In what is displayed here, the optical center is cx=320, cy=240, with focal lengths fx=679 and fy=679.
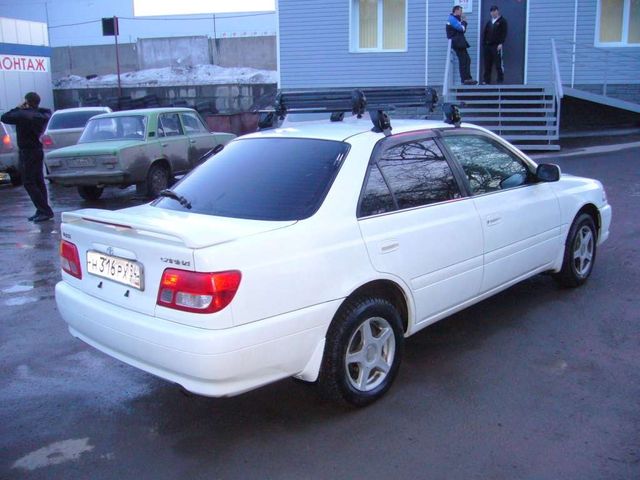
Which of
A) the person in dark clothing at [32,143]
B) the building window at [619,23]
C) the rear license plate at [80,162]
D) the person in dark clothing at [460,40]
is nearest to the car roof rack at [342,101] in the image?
the person in dark clothing at [32,143]

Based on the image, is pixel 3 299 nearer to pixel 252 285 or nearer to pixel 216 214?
pixel 216 214

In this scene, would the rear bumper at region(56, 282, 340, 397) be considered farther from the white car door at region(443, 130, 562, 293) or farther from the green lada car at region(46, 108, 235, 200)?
the green lada car at region(46, 108, 235, 200)

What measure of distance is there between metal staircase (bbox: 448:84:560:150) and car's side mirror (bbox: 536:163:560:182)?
9705mm

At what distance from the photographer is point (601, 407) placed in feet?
12.7

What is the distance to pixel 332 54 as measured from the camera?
18000 millimetres

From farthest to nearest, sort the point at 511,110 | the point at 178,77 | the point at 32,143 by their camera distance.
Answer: the point at 178,77, the point at 511,110, the point at 32,143

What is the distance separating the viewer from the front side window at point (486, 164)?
190 inches

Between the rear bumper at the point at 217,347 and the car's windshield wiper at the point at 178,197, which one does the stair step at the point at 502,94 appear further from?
the rear bumper at the point at 217,347

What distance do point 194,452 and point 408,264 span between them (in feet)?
5.35

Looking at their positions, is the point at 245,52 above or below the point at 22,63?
above

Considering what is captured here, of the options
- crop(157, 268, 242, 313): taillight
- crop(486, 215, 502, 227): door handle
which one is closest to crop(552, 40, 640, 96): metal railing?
crop(486, 215, 502, 227): door handle

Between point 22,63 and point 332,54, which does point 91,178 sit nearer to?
point 332,54

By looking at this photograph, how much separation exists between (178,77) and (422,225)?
2837cm

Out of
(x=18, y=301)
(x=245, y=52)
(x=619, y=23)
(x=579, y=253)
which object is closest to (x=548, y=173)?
(x=579, y=253)
